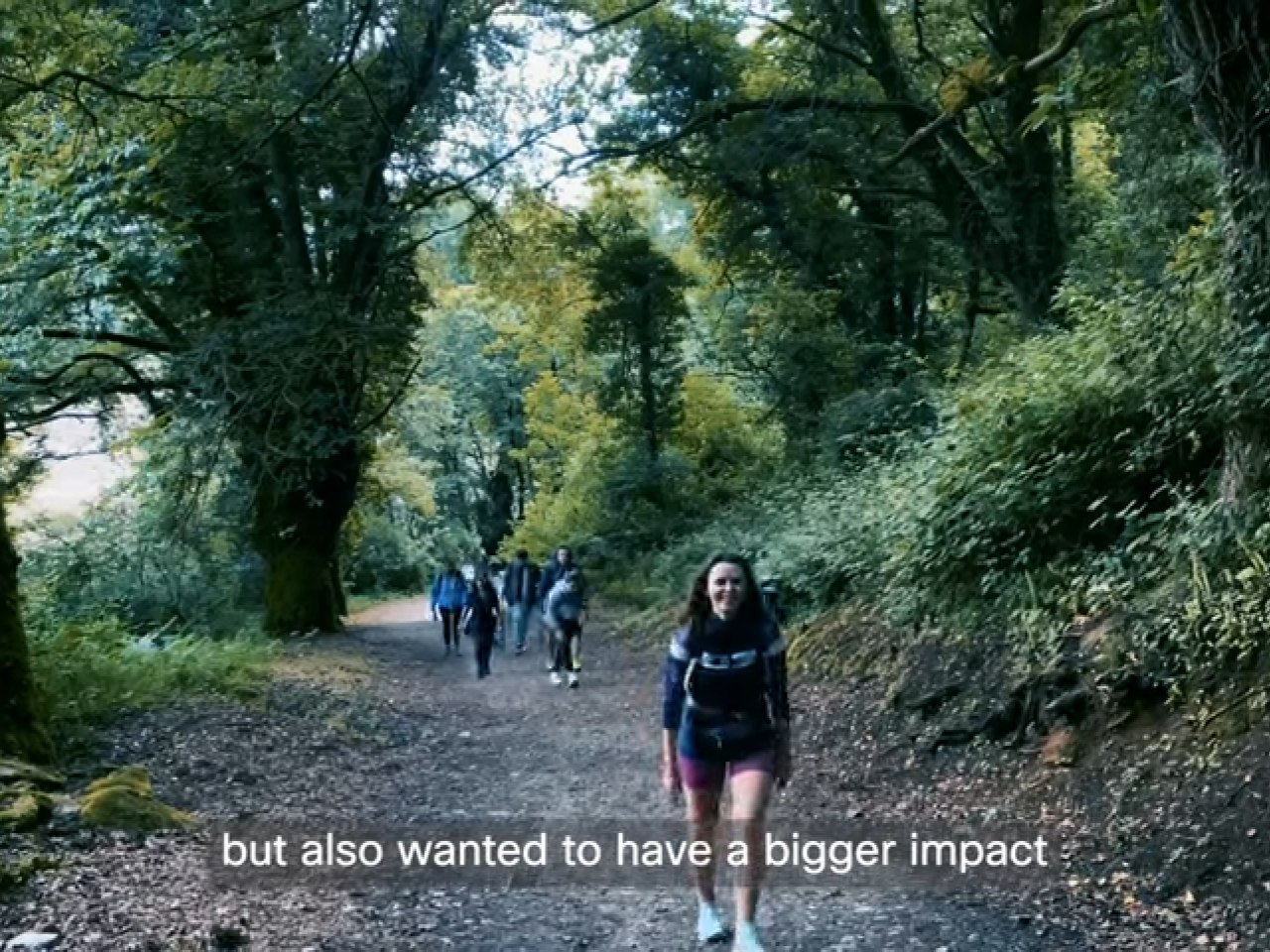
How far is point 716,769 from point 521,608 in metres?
14.4

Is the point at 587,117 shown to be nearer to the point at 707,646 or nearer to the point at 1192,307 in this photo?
the point at 1192,307

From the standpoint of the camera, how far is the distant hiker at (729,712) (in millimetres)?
5543

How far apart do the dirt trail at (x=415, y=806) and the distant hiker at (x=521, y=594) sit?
1489mm

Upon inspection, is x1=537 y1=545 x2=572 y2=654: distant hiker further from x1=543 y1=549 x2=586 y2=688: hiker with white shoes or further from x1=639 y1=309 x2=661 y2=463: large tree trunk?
x1=639 y1=309 x2=661 y2=463: large tree trunk

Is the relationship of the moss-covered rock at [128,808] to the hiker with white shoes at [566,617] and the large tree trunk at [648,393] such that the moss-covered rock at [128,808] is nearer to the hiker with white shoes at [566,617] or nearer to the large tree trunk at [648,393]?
the hiker with white shoes at [566,617]

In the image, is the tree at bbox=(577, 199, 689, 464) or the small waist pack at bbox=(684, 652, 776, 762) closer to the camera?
the small waist pack at bbox=(684, 652, 776, 762)

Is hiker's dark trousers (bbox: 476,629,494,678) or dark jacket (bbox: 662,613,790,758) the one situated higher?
dark jacket (bbox: 662,613,790,758)

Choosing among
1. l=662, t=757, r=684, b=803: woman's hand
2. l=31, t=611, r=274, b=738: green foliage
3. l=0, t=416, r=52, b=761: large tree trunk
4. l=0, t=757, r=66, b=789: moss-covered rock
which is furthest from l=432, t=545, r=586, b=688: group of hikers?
l=662, t=757, r=684, b=803: woman's hand

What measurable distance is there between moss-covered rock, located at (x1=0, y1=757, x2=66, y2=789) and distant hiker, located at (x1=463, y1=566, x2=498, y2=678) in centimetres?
919

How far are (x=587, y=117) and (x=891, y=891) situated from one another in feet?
52.4

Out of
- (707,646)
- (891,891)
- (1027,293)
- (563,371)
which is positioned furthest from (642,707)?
(563,371)

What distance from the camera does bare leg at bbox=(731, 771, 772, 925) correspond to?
5.45 metres

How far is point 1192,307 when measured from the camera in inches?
368

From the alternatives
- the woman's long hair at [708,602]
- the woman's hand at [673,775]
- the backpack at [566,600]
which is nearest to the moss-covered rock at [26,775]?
the woman's hand at [673,775]
